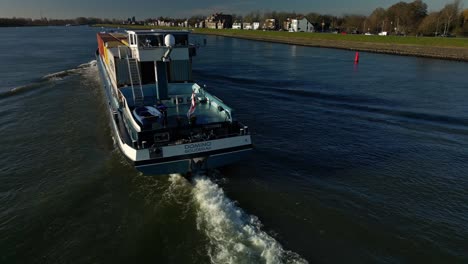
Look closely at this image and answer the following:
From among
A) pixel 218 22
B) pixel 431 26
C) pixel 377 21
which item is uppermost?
pixel 218 22

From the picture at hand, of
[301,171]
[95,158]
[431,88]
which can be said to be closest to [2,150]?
[95,158]

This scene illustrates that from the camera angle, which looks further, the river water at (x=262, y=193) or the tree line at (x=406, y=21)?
the tree line at (x=406, y=21)

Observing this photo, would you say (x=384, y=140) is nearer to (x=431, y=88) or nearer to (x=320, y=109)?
(x=320, y=109)

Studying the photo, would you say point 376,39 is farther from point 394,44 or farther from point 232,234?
point 232,234

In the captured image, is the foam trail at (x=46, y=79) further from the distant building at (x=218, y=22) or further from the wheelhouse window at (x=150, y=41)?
the distant building at (x=218, y=22)

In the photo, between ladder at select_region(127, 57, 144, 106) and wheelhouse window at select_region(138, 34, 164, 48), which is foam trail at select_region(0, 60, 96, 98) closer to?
ladder at select_region(127, 57, 144, 106)

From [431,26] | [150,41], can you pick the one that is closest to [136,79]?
[150,41]

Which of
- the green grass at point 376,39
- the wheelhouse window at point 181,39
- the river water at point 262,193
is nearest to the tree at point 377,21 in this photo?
the green grass at point 376,39
